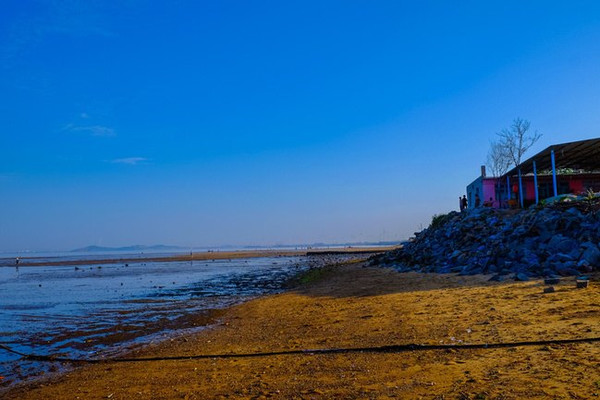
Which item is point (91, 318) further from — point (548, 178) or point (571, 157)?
point (548, 178)

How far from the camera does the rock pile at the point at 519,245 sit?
14.8 metres

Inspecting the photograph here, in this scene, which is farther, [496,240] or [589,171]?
[589,171]

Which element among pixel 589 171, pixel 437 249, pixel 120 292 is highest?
pixel 589 171

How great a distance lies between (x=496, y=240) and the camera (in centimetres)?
2028

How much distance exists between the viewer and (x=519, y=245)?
18.3 metres

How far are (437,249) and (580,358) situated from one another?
62.2ft

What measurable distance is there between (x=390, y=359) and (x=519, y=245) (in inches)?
536

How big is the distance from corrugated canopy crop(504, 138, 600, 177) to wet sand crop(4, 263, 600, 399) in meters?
16.2

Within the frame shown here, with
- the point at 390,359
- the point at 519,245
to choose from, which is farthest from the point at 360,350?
the point at 519,245

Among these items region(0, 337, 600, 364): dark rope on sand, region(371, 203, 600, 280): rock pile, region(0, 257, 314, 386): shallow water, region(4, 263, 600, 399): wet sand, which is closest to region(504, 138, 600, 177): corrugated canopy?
region(371, 203, 600, 280): rock pile

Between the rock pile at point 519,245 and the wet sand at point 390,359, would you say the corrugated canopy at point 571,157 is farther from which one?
the wet sand at point 390,359

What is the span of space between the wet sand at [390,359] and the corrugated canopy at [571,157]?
16241 millimetres

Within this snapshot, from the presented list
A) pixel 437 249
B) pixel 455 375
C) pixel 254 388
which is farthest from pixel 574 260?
pixel 254 388

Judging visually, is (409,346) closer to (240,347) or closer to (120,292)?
(240,347)
